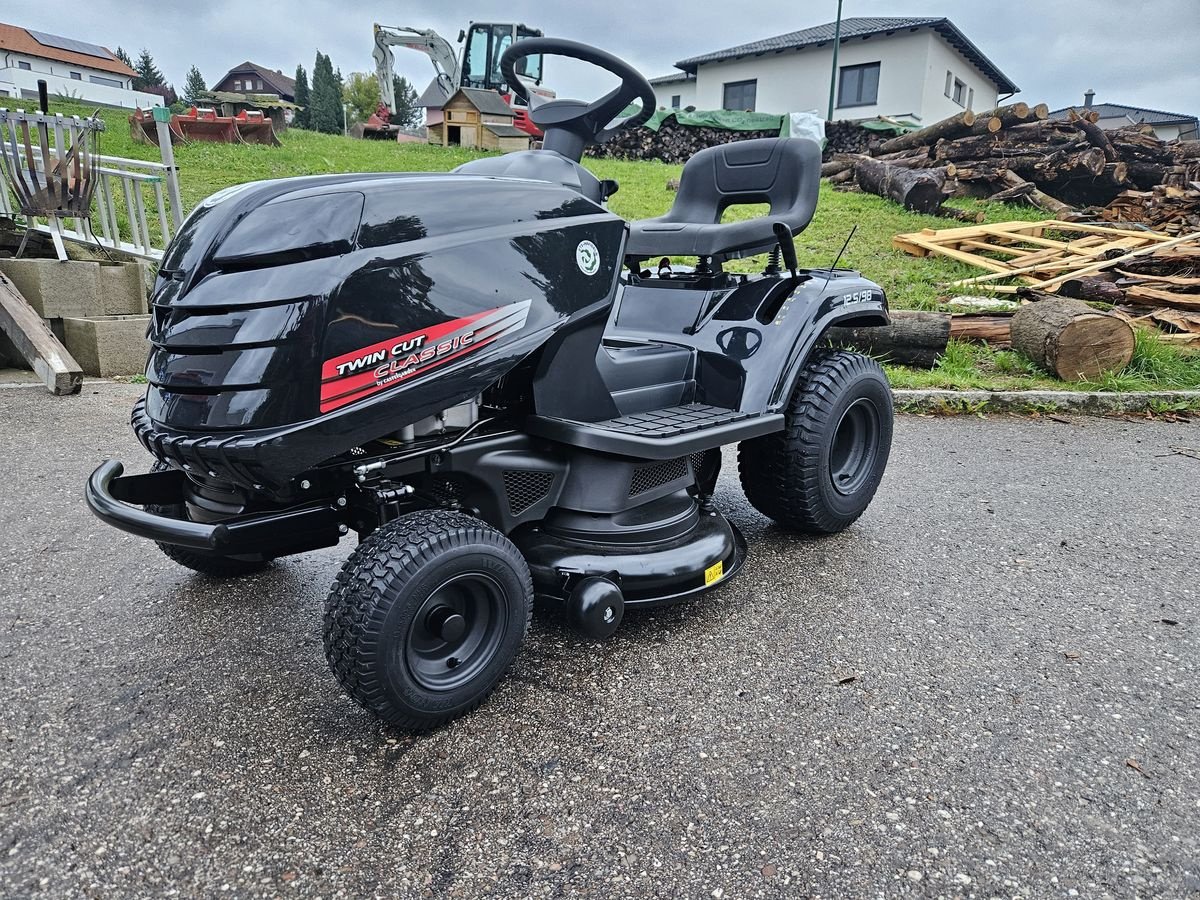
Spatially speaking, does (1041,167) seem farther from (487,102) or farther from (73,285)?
(487,102)

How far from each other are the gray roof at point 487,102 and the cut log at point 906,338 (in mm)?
17941

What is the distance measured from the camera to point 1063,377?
5922mm

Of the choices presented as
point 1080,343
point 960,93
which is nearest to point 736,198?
point 1080,343

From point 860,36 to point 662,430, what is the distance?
2880 centimetres

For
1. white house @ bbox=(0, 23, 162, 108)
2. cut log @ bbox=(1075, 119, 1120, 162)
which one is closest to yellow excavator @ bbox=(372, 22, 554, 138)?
cut log @ bbox=(1075, 119, 1120, 162)

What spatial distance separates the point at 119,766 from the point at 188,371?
0.87 metres

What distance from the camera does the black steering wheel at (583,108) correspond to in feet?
8.25

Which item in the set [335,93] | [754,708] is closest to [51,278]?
[754,708]

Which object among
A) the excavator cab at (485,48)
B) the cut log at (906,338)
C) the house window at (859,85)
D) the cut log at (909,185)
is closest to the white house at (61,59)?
the excavator cab at (485,48)

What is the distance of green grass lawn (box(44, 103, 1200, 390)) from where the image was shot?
19.6 ft

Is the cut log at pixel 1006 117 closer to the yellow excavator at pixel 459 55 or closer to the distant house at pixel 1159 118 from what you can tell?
the yellow excavator at pixel 459 55

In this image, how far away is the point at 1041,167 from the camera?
12875 millimetres

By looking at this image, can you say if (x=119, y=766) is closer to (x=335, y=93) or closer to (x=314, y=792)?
(x=314, y=792)

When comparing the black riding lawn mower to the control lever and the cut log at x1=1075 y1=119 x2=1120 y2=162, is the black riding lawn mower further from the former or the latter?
the cut log at x1=1075 y1=119 x2=1120 y2=162
